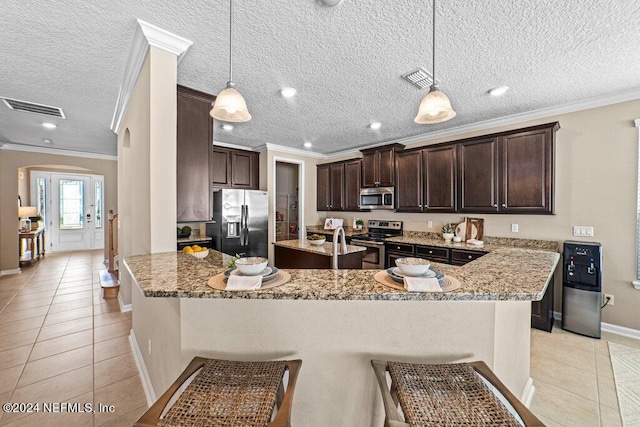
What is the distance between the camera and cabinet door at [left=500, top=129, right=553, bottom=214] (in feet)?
10.4

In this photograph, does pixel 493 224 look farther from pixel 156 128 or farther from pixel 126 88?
pixel 126 88

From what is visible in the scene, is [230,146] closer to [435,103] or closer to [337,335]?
[435,103]

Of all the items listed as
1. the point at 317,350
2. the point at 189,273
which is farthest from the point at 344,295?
the point at 189,273

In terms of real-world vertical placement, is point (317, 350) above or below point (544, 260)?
below

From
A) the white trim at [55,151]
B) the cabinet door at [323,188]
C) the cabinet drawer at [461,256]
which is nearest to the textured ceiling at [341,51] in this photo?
the cabinet drawer at [461,256]

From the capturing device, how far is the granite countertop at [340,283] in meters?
1.10

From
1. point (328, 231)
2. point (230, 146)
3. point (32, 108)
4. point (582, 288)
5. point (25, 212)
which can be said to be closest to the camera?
point (582, 288)

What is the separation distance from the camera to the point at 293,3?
1604 mm

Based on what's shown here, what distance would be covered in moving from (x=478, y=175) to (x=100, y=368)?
15.4ft

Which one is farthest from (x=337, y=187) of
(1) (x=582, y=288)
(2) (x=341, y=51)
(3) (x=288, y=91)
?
(1) (x=582, y=288)

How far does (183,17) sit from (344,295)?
1.95 metres

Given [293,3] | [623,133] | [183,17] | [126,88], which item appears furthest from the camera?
[623,133]

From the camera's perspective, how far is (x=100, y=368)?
231cm

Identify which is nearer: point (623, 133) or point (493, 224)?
point (623, 133)
